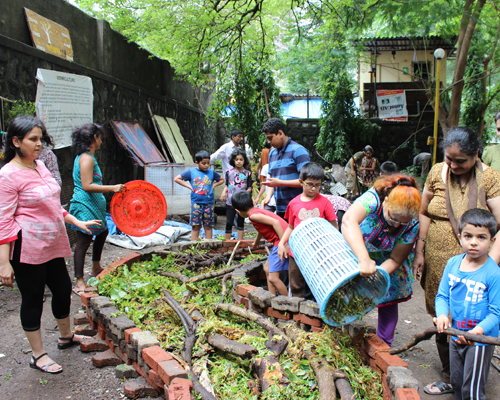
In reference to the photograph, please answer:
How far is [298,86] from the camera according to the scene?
3372 cm

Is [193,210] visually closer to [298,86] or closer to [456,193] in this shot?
[456,193]

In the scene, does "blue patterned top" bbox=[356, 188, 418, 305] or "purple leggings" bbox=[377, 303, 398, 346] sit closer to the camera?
"blue patterned top" bbox=[356, 188, 418, 305]

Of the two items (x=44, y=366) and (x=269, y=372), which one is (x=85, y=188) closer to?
(x=44, y=366)

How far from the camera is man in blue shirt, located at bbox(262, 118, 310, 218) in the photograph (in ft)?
14.6

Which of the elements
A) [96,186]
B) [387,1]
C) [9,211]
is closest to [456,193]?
[9,211]

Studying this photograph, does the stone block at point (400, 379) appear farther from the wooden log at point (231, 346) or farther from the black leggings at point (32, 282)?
the black leggings at point (32, 282)

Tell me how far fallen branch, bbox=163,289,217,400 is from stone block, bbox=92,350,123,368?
608 millimetres

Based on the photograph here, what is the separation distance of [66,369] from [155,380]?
3.07 ft

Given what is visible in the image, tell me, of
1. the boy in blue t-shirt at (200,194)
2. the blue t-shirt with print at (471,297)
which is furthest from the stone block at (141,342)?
the boy in blue t-shirt at (200,194)

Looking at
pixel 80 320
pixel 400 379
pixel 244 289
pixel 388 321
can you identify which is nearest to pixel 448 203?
pixel 388 321

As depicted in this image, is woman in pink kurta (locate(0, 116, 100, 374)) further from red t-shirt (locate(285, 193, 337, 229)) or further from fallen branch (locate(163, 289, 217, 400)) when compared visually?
red t-shirt (locate(285, 193, 337, 229))

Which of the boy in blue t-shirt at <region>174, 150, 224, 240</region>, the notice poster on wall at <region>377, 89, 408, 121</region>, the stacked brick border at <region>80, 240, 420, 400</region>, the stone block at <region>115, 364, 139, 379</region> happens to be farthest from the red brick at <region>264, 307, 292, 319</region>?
the notice poster on wall at <region>377, 89, 408, 121</region>

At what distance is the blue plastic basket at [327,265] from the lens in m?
2.53

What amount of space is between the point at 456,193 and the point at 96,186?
3580 mm
